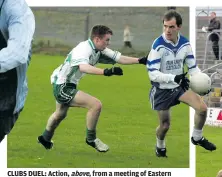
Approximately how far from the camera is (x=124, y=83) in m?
7.70

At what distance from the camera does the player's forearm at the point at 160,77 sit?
7.02 meters

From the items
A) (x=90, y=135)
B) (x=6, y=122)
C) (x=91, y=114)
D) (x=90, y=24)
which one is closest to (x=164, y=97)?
(x=91, y=114)

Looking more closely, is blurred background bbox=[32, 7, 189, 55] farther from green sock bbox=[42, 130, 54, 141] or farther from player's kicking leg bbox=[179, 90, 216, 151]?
green sock bbox=[42, 130, 54, 141]

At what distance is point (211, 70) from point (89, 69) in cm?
127

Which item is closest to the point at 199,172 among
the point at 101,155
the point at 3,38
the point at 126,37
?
the point at 101,155

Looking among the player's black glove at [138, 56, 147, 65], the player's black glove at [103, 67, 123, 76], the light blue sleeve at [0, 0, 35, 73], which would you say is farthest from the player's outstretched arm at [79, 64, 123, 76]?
the light blue sleeve at [0, 0, 35, 73]

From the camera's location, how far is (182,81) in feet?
23.2

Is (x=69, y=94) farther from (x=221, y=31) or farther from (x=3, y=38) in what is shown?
(x=3, y=38)

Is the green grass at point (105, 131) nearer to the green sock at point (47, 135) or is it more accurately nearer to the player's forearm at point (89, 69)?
the green sock at point (47, 135)

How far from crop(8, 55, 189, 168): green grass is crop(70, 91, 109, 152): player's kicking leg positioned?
2.4 inches

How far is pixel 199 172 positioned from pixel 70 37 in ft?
5.70

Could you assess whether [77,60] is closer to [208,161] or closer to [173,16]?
[173,16]

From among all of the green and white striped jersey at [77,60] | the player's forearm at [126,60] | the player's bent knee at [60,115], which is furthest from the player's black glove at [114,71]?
the player's bent knee at [60,115]

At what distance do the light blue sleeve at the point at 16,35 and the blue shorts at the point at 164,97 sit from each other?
3187mm
